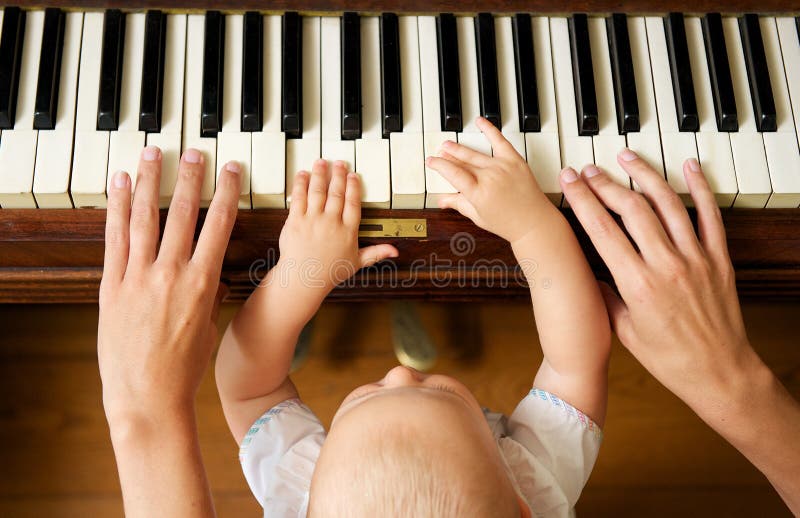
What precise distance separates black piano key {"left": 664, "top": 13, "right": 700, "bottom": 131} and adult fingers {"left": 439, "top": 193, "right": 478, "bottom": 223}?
315mm

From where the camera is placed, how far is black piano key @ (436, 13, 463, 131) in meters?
0.95

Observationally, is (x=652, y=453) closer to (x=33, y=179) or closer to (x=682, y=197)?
(x=682, y=197)

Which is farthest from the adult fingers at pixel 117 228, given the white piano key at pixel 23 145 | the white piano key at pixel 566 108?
the white piano key at pixel 566 108

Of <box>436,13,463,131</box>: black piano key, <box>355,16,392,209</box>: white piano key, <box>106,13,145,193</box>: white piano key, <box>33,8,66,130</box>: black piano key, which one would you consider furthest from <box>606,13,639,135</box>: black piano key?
<box>33,8,66,130</box>: black piano key

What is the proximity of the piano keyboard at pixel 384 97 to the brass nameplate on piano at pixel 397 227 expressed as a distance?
0.02 meters

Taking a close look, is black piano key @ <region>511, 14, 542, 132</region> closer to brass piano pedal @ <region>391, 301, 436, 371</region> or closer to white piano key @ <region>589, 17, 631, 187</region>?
white piano key @ <region>589, 17, 631, 187</region>

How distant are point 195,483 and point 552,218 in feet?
1.80

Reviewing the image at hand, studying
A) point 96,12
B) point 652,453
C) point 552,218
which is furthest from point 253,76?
point 652,453

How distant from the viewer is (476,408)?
0.94 m

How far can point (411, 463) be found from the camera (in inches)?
32.0

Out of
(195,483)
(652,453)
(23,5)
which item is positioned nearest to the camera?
(195,483)

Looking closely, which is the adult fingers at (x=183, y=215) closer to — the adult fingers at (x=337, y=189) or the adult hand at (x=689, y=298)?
the adult fingers at (x=337, y=189)

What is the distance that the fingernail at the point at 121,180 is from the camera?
887mm

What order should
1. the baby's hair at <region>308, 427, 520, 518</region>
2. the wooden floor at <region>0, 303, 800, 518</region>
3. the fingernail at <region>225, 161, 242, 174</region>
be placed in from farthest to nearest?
1. the wooden floor at <region>0, 303, 800, 518</region>
2. the fingernail at <region>225, 161, 242, 174</region>
3. the baby's hair at <region>308, 427, 520, 518</region>
